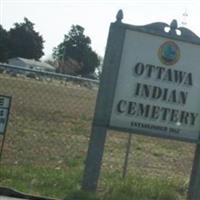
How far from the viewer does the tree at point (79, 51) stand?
101 m

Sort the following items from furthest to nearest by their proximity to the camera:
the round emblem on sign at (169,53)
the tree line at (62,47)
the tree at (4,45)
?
the tree line at (62,47)
the tree at (4,45)
the round emblem on sign at (169,53)

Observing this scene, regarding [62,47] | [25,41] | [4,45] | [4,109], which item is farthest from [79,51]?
[4,109]

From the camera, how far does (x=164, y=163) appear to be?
12078mm

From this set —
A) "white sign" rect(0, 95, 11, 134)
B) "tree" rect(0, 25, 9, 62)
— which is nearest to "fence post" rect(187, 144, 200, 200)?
"white sign" rect(0, 95, 11, 134)

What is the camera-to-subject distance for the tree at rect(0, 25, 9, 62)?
87562 millimetres

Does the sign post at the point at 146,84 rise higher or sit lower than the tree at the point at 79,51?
lower

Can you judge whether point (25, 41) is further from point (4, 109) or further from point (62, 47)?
point (4, 109)

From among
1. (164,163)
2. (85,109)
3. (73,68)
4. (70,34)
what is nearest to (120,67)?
(164,163)

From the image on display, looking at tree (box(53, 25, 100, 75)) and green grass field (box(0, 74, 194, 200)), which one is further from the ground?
tree (box(53, 25, 100, 75))

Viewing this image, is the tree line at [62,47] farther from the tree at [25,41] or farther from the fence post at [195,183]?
the fence post at [195,183]

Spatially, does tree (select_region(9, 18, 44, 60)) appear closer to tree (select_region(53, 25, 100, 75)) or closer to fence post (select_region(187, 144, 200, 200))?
tree (select_region(53, 25, 100, 75))

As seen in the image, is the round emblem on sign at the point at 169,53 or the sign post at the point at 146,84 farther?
the round emblem on sign at the point at 169,53

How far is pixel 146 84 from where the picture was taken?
7.80 metres

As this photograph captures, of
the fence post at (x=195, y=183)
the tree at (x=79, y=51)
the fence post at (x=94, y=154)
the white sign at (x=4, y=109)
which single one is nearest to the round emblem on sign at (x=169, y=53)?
the fence post at (x=94, y=154)
